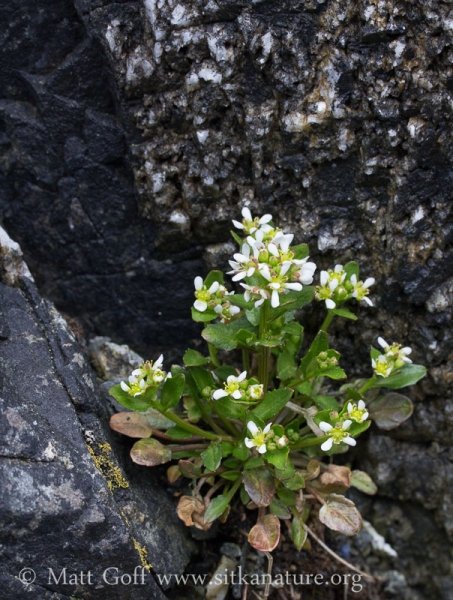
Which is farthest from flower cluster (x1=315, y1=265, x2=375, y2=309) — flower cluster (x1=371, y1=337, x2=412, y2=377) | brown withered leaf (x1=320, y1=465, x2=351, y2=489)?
brown withered leaf (x1=320, y1=465, x2=351, y2=489)

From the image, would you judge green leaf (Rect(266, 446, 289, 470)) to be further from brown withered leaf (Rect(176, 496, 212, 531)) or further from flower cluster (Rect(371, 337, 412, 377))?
flower cluster (Rect(371, 337, 412, 377))

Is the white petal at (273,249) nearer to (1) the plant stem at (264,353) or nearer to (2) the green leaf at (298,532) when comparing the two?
(1) the plant stem at (264,353)

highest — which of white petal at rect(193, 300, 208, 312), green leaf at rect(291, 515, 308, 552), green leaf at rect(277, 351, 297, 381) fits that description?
white petal at rect(193, 300, 208, 312)

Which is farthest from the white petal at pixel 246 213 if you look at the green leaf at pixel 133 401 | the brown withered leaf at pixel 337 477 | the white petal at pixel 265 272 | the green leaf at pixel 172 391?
the brown withered leaf at pixel 337 477

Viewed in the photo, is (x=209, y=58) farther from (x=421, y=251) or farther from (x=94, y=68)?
(x=421, y=251)

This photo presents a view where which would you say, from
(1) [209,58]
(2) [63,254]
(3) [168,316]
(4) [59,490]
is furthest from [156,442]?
(1) [209,58]

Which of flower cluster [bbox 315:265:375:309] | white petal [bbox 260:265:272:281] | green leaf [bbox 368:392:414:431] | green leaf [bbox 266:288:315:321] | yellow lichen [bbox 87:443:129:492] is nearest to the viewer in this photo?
white petal [bbox 260:265:272:281]
